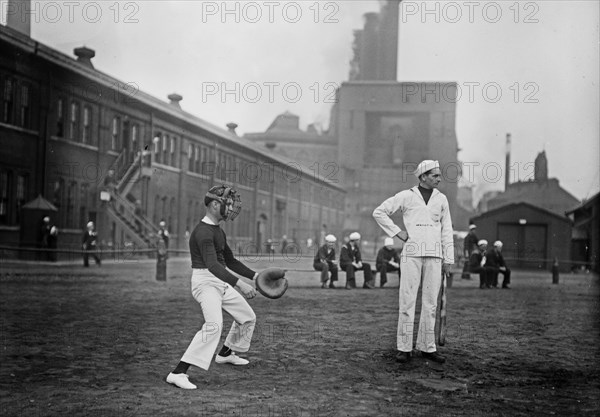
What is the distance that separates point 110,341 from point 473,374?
3428mm

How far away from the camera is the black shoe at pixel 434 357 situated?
18.4 ft

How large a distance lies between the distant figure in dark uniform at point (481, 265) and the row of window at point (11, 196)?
12851 millimetres

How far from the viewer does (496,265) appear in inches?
641

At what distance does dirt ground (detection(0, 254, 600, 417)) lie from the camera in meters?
4.14

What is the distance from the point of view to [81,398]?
420 cm

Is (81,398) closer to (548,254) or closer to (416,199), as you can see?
(416,199)

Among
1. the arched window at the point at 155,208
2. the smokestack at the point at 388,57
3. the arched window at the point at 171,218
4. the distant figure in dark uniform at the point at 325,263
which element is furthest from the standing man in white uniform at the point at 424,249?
the arched window at the point at 171,218

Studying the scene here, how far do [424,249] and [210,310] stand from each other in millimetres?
1967

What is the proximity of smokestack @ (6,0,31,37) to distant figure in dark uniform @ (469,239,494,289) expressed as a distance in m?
14.1

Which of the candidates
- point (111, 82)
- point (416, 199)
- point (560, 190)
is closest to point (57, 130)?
point (111, 82)

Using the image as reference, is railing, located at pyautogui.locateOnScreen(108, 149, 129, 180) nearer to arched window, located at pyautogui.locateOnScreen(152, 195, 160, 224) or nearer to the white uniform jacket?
arched window, located at pyautogui.locateOnScreen(152, 195, 160, 224)

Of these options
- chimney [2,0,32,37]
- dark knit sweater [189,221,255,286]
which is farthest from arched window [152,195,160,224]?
dark knit sweater [189,221,255,286]

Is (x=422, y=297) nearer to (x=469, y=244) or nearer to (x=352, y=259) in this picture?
(x=352, y=259)

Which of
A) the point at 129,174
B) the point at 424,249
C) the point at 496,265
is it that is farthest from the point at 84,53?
the point at 424,249
